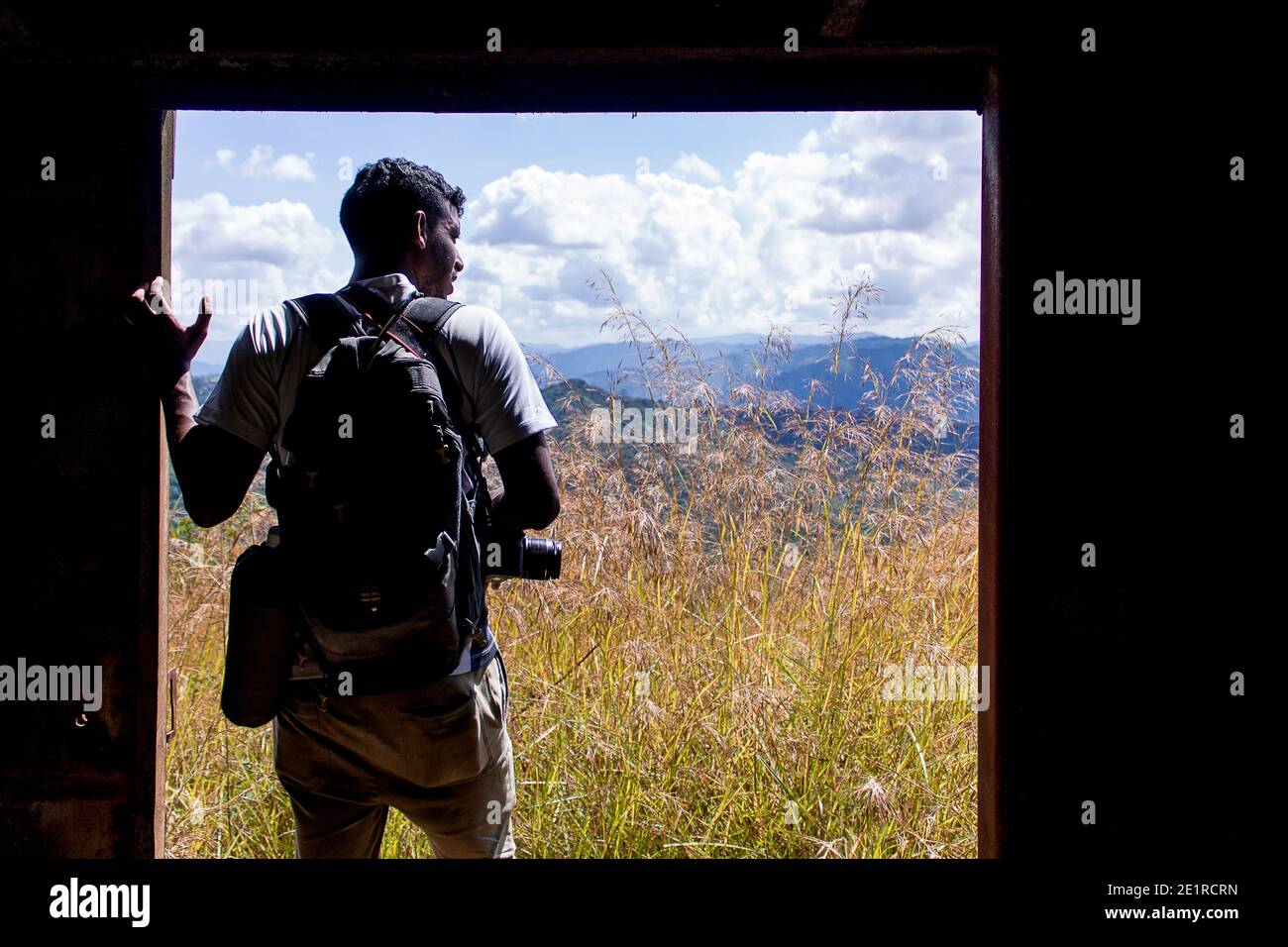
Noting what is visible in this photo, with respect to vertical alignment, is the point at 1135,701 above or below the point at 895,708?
above

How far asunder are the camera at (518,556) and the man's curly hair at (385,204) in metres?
0.57

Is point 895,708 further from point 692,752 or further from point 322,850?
point 322,850

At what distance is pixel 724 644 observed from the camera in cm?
271

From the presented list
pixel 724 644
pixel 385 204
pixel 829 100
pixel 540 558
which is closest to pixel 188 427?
pixel 385 204

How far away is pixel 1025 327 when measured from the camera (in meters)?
1.70

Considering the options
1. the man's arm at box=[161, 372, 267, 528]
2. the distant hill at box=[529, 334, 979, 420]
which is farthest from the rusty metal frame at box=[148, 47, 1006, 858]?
the distant hill at box=[529, 334, 979, 420]

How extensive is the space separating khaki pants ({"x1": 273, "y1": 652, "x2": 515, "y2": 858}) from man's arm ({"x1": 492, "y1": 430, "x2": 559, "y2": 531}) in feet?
0.93

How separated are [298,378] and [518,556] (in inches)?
19.0

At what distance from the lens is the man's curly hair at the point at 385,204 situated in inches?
70.1

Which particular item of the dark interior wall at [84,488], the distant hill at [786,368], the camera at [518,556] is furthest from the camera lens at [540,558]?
the distant hill at [786,368]

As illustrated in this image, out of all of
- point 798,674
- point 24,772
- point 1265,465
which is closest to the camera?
point 1265,465
